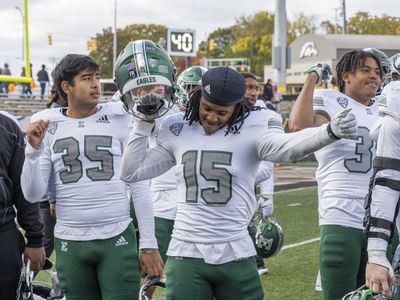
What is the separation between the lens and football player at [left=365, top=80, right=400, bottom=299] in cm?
352

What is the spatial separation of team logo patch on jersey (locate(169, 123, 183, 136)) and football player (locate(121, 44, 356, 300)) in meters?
0.02

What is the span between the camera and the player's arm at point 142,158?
3914 millimetres

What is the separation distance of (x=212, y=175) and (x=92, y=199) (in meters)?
0.99

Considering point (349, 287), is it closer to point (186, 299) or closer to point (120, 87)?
point (186, 299)

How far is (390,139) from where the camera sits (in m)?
3.63

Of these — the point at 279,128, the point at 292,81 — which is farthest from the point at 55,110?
the point at 292,81

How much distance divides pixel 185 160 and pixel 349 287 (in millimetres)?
1377

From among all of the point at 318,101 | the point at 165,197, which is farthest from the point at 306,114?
the point at 165,197

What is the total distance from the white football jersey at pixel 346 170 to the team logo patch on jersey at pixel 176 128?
119 cm

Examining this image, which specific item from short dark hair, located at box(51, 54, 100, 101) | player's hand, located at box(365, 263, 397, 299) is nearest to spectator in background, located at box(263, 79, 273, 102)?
short dark hair, located at box(51, 54, 100, 101)

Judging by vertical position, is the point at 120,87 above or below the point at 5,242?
above

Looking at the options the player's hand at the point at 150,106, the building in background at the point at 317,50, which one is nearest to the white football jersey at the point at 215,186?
the player's hand at the point at 150,106

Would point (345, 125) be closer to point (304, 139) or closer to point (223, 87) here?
point (304, 139)

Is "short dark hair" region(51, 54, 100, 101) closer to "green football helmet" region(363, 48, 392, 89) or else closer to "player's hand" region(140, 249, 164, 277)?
"player's hand" region(140, 249, 164, 277)
